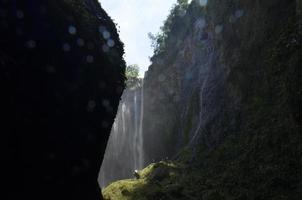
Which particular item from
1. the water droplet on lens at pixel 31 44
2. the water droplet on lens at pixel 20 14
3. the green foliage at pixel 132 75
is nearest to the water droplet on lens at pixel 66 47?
the water droplet on lens at pixel 31 44

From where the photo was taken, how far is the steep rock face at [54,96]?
1020 centimetres

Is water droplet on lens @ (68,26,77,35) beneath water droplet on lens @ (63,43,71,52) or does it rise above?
above

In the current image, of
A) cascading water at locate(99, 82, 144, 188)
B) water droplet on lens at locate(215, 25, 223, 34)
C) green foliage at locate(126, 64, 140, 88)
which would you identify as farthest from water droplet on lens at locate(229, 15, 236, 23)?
green foliage at locate(126, 64, 140, 88)

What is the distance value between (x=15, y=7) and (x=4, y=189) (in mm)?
4856

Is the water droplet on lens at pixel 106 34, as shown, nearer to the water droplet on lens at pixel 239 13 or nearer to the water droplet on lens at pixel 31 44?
the water droplet on lens at pixel 31 44

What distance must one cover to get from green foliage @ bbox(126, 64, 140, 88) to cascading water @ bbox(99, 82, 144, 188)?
6579mm

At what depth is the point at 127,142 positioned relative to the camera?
164 feet

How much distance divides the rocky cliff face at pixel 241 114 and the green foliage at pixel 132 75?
Result: 30.1 meters

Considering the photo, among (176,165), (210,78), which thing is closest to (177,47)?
(210,78)

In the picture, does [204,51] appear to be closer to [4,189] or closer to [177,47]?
[177,47]

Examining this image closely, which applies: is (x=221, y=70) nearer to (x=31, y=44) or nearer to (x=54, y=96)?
(x=54, y=96)

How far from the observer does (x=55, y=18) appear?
12148 mm

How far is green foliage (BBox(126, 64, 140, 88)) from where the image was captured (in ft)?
199

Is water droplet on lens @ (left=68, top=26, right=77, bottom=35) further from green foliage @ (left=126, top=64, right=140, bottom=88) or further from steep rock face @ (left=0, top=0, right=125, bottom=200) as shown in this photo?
green foliage @ (left=126, top=64, right=140, bottom=88)
